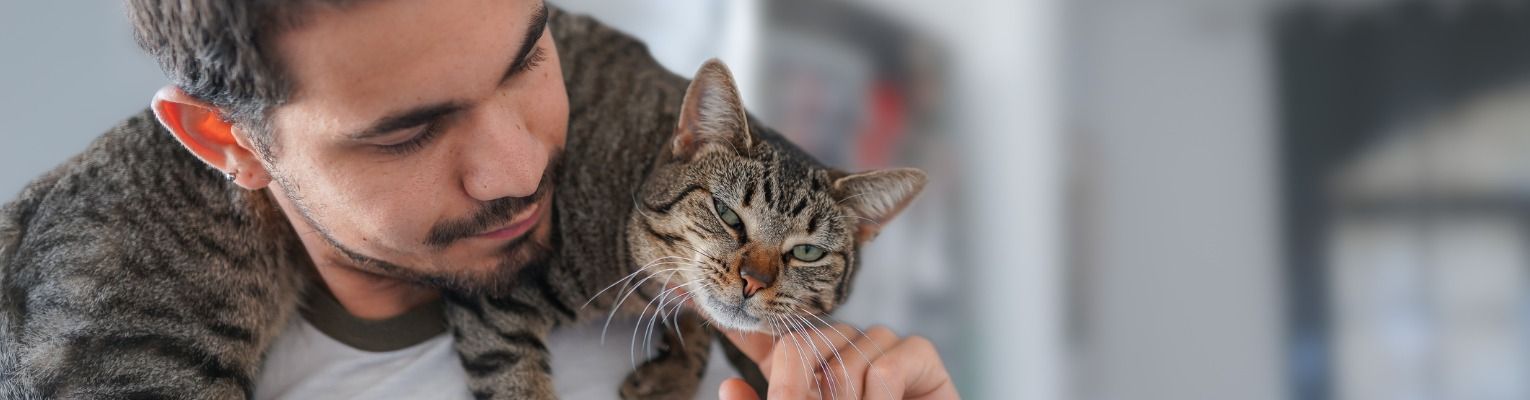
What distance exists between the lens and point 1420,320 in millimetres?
2117

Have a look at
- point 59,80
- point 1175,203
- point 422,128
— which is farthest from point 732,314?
point 1175,203

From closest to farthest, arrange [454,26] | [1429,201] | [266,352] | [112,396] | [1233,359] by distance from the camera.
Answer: [454,26] → [112,396] → [266,352] → [1429,201] → [1233,359]

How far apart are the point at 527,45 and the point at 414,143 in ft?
0.42

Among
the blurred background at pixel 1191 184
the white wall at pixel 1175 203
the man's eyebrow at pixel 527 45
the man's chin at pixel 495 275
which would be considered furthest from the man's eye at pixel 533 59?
the white wall at pixel 1175 203

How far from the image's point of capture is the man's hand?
874mm

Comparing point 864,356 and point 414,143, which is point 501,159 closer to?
point 414,143

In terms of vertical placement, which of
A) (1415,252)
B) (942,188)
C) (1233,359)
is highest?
(942,188)

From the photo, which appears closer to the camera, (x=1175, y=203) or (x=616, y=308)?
(x=616, y=308)

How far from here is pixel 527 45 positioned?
0.83m

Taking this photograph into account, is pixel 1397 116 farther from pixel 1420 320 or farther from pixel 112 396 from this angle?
pixel 112 396

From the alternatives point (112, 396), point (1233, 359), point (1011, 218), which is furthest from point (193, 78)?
point (1233, 359)

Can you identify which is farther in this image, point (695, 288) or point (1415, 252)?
point (1415, 252)

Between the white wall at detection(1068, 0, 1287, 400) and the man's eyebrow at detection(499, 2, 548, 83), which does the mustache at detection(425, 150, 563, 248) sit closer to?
the man's eyebrow at detection(499, 2, 548, 83)

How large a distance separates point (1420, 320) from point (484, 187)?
215 centimetres
